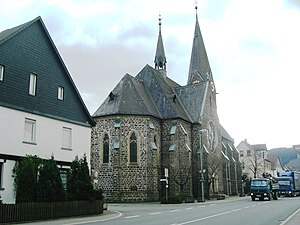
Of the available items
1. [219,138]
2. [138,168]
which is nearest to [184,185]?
[138,168]

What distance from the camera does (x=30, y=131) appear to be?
22062mm

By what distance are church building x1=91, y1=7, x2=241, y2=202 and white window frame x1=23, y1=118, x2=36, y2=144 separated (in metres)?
13.8

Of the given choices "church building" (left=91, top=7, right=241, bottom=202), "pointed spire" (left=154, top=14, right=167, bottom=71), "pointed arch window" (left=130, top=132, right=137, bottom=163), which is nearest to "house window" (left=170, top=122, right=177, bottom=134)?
"church building" (left=91, top=7, right=241, bottom=202)

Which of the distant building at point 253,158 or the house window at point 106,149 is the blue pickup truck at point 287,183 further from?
the distant building at point 253,158

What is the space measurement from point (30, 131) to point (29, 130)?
94 mm

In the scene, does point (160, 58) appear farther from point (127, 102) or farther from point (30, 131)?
point (30, 131)

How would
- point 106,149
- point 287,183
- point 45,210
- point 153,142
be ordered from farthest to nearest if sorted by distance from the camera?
point 287,183, point 153,142, point 106,149, point 45,210

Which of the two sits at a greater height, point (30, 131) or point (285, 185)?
point (30, 131)

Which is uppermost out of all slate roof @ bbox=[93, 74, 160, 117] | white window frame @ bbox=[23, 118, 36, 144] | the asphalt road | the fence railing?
slate roof @ bbox=[93, 74, 160, 117]

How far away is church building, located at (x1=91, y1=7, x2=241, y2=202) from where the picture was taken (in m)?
38.6

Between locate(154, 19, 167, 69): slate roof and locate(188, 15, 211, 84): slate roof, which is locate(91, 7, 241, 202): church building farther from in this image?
locate(188, 15, 211, 84): slate roof

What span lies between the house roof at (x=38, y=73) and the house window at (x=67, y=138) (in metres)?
0.66

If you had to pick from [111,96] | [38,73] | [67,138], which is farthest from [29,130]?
[111,96]

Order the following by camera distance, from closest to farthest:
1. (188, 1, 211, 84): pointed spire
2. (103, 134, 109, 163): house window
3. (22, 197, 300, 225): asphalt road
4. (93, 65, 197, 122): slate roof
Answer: (22, 197, 300, 225): asphalt road, (103, 134, 109, 163): house window, (93, 65, 197, 122): slate roof, (188, 1, 211, 84): pointed spire
